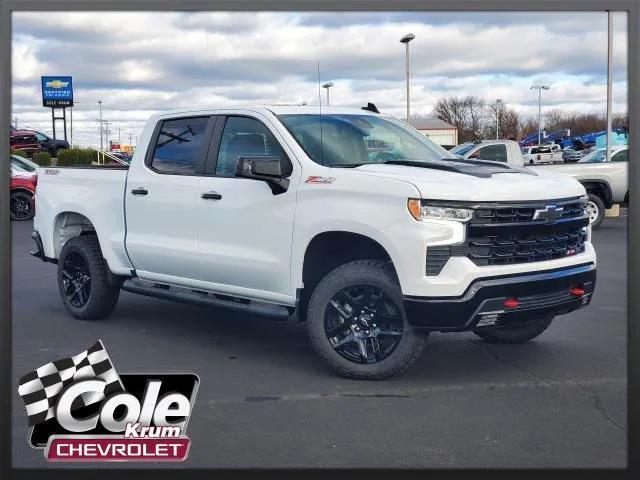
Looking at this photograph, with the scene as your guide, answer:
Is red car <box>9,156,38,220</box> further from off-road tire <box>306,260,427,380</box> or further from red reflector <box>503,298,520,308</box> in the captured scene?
red reflector <box>503,298,520,308</box>

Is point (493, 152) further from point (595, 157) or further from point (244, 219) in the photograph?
point (244, 219)

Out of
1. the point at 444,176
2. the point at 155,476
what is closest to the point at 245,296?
the point at 444,176

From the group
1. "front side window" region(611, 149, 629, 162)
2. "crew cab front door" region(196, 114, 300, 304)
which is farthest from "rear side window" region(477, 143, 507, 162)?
"crew cab front door" region(196, 114, 300, 304)

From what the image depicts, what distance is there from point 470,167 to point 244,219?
5.15ft

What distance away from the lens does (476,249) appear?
5.11 meters

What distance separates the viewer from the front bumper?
507 cm

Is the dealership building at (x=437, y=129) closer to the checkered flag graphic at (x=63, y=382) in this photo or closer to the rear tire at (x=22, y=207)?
the checkered flag graphic at (x=63, y=382)

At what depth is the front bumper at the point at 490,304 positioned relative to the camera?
507cm

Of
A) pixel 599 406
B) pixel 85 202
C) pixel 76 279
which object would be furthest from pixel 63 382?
pixel 76 279

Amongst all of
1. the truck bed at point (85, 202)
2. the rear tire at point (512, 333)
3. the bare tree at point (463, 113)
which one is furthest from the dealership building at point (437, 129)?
the truck bed at point (85, 202)

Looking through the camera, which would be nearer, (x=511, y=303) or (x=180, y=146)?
(x=511, y=303)

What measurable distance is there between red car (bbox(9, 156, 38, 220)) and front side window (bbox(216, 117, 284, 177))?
12.6 meters

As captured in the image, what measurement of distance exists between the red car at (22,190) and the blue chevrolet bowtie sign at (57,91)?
13.6m

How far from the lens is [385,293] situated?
5.35m
